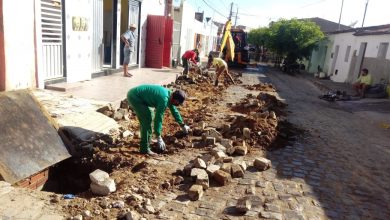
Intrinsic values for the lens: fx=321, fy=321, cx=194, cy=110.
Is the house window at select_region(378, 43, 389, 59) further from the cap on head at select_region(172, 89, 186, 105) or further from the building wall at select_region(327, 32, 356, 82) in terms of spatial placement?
the cap on head at select_region(172, 89, 186, 105)

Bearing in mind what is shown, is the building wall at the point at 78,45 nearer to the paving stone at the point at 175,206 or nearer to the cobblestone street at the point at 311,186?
the cobblestone street at the point at 311,186

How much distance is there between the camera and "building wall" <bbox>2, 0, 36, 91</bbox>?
5.72 metres

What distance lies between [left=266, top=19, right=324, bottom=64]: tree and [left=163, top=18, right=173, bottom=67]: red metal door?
12.6 meters

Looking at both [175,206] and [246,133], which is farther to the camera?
[246,133]

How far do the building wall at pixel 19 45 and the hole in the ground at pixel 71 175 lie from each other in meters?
2.01

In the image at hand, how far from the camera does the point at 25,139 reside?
4.62 metres

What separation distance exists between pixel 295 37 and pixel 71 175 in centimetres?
2211

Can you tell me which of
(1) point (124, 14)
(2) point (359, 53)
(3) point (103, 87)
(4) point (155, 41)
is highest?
(1) point (124, 14)

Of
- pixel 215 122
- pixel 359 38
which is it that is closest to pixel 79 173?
pixel 215 122

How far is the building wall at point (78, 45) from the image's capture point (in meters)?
7.89

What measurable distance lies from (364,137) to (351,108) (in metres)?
4.27

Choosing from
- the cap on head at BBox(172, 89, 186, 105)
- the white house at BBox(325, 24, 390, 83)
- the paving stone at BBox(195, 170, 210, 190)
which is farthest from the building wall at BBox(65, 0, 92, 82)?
the white house at BBox(325, 24, 390, 83)

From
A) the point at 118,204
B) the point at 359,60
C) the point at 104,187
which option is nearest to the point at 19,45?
the point at 104,187

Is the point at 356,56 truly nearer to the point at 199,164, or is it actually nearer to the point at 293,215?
the point at 199,164
